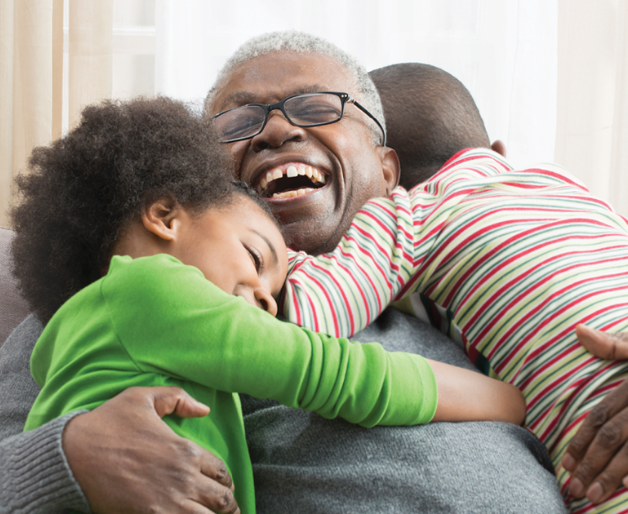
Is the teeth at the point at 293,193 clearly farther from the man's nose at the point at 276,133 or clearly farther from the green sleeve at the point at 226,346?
the green sleeve at the point at 226,346

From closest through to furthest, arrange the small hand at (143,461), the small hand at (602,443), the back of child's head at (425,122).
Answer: the small hand at (143,461) < the small hand at (602,443) < the back of child's head at (425,122)

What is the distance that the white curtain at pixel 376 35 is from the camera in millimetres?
2271

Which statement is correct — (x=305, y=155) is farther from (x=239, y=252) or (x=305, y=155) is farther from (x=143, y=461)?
(x=143, y=461)

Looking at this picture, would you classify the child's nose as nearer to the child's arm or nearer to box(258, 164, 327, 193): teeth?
the child's arm

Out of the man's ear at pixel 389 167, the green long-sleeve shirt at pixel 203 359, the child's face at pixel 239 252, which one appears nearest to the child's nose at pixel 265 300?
the child's face at pixel 239 252

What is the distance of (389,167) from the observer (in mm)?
1658

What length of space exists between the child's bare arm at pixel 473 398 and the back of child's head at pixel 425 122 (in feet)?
3.09

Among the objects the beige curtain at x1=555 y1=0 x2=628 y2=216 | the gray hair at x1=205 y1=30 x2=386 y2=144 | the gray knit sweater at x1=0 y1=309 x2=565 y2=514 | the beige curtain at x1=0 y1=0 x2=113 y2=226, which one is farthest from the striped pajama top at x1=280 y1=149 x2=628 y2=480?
the beige curtain at x1=0 y1=0 x2=113 y2=226

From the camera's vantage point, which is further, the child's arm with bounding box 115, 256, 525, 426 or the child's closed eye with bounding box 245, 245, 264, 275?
the child's closed eye with bounding box 245, 245, 264, 275

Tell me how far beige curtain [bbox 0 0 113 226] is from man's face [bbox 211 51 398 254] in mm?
949

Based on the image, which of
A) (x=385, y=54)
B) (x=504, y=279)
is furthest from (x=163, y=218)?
(x=385, y=54)

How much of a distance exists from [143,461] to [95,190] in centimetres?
44

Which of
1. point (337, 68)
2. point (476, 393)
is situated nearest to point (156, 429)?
point (476, 393)

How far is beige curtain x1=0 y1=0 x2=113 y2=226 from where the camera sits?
2.24 metres
